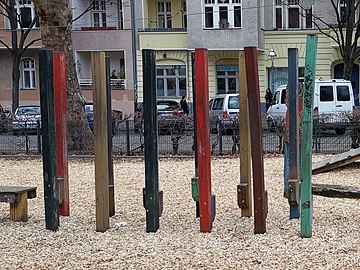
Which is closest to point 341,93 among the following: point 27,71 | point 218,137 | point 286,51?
point 286,51

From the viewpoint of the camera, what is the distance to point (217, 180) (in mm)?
10680

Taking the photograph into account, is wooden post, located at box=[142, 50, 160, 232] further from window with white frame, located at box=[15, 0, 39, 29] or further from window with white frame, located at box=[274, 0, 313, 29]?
window with white frame, located at box=[15, 0, 39, 29]

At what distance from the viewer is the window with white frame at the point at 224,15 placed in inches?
1238

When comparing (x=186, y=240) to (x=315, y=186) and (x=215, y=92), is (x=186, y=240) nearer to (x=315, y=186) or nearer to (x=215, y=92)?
(x=315, y=186)

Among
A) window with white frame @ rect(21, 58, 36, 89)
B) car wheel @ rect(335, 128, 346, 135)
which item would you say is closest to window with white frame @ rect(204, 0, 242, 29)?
window with white frame @ rect(21, 58, 36, 89)

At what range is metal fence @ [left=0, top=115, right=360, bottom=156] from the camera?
14.4m

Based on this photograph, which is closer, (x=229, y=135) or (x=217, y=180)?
(x=217, y=180)

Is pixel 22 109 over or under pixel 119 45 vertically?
under

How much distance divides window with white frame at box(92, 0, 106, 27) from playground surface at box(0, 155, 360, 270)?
91.4 feet

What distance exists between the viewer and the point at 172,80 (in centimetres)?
3325

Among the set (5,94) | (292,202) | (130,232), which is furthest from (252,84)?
(5,94)

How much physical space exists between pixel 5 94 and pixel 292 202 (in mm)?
31289

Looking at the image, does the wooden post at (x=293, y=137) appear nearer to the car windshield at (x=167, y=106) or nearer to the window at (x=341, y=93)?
the window at (x=341, y=93)

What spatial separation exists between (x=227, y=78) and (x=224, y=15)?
3396mm
